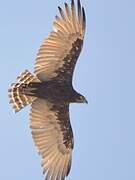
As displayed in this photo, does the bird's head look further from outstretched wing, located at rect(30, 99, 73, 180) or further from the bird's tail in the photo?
the bird's tail

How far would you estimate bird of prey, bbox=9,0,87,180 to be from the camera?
35.1 m

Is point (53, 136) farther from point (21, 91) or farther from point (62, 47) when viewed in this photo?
point (62, 47)

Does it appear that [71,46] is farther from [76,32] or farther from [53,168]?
[53,168]

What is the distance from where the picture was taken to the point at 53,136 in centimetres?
3606

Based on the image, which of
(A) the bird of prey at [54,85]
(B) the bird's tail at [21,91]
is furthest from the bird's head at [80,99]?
(B) the bird's tail at [21,91]

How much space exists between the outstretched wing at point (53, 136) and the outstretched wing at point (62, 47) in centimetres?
81

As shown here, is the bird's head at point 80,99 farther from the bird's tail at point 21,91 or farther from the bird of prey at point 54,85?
the bird's tail at point 21,91

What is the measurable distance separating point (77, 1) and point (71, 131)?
3231mm

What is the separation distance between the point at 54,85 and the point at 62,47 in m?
0.88

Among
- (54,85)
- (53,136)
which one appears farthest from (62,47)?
(53,136)

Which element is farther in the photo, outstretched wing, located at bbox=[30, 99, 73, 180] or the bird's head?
the bird's head

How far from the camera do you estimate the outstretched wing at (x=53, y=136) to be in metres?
35.4

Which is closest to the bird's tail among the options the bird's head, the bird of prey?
the bird of prey

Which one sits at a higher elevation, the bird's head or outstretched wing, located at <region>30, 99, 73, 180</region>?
the bird's head
